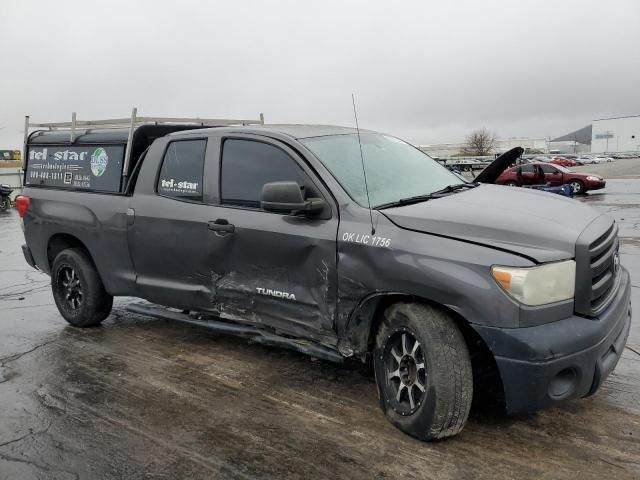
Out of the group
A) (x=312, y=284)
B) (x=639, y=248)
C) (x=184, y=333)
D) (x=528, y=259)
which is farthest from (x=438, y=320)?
(x=639, y=248)

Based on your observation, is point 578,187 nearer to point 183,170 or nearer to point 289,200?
point 183,170

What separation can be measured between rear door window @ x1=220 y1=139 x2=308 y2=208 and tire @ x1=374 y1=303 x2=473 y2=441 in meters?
1.25

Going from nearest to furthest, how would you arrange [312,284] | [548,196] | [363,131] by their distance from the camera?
[312,284]
[548,196]
[363,131]

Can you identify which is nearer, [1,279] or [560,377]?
[560,377]

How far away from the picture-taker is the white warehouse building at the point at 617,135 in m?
135

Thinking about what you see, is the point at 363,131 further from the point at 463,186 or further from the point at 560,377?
the point at 560,377

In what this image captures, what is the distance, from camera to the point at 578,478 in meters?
2.89

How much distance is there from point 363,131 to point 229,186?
1231 millimetres

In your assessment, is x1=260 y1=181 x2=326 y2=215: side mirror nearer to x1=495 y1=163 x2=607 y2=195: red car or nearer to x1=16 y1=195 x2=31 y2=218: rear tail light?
Result: x1=16 y1=195 x2=31 y2=218: rear tail light

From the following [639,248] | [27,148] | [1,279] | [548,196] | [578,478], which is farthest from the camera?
[639,248]

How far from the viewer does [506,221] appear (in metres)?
3.19

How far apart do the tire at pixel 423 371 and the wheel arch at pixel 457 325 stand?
6 cm

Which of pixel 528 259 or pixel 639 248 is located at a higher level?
pixel 528 259

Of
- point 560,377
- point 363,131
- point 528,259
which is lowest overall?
point 560,377
